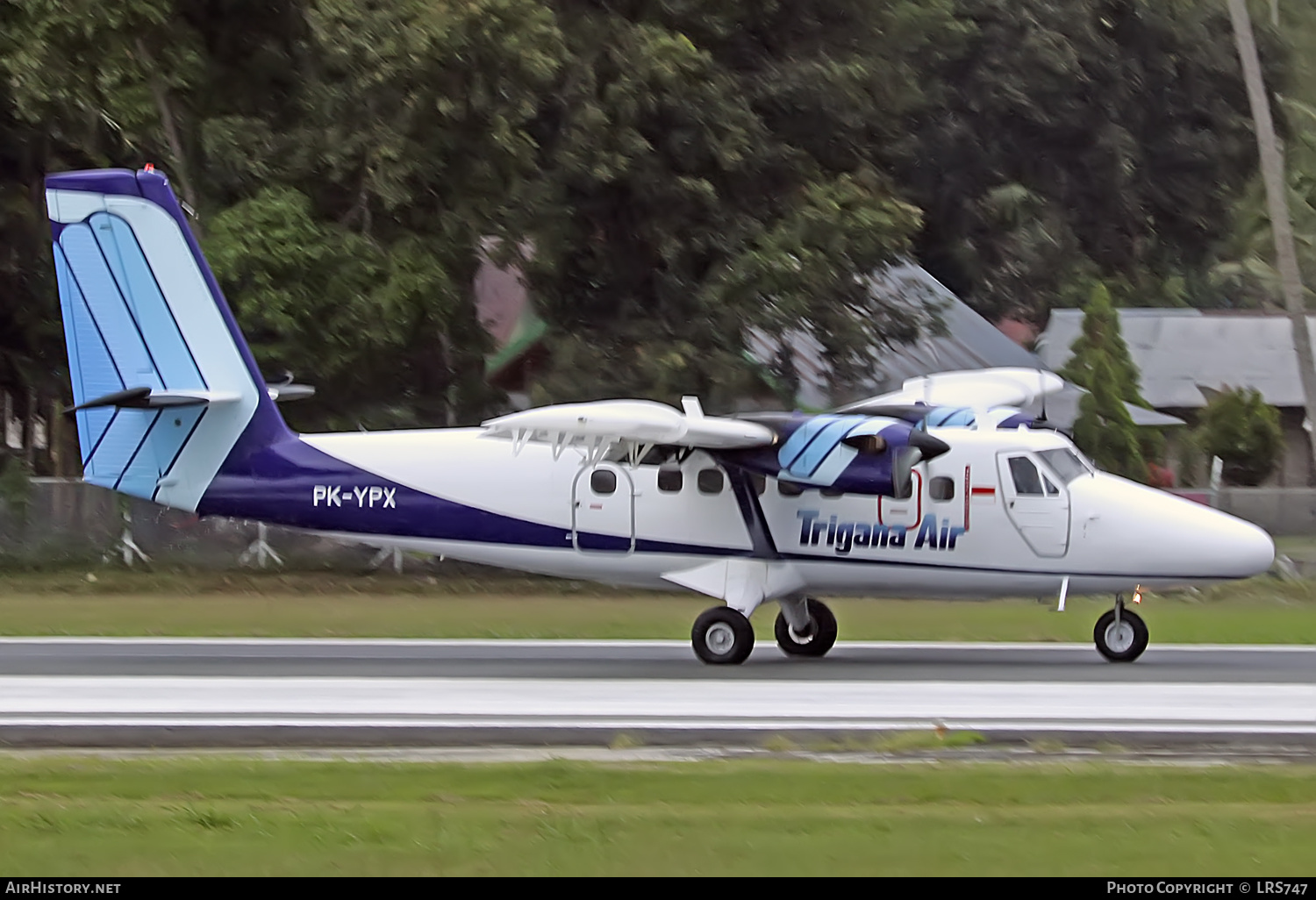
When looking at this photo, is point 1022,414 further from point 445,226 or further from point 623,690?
point 445,226

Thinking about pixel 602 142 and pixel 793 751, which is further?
pixel 602 142

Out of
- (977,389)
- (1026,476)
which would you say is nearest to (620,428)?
(1026,476)

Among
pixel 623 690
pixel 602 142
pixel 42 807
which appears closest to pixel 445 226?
pixel 602 142

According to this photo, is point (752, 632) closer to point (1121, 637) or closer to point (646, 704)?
point (1121, 637)

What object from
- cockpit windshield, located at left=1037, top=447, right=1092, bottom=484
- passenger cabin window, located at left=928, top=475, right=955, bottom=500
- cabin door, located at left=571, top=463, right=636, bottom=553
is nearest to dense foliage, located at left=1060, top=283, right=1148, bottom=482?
cockpit windshield, located at left=1037, top=447, right=1092, bottom=484

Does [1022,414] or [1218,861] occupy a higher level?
[1022,414]

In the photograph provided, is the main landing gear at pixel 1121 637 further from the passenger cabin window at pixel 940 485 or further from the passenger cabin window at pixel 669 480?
the passenger cabin window at pixel 669 480

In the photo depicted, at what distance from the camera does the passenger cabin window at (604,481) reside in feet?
60.6

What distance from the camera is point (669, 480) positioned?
60.5 feet

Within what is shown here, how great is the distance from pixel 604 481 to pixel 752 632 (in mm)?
2220

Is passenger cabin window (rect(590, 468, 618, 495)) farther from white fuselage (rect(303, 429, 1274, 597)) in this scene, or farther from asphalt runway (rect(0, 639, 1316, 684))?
asphalt runway (rect(0, 639, 1316, 684))

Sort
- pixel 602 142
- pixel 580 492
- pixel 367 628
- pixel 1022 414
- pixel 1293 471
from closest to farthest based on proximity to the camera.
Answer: pixel 580 492 → pixel 1022 414 → pixel 367 628 → pixel 602 142 → pixel 1293 471

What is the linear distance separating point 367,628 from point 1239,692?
11117 millimetres

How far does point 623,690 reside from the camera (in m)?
15.6
